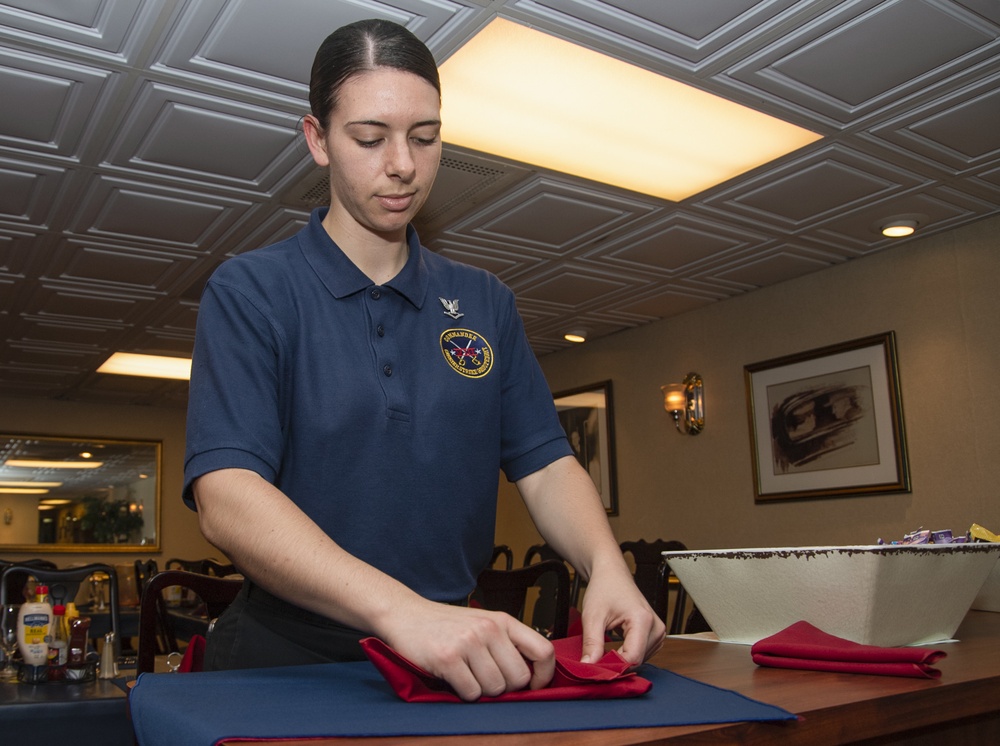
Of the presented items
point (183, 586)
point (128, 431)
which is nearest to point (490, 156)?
point (183, 586)

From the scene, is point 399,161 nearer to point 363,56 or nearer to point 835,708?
point 363,56

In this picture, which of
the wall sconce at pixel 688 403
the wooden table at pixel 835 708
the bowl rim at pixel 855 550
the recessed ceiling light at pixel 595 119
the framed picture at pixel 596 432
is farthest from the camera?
the framed picture at pixel 596 432

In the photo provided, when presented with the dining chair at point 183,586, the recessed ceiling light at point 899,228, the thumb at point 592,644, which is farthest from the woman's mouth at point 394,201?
the recessed ceiling light at point 899,228

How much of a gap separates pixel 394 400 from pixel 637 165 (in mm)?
3440

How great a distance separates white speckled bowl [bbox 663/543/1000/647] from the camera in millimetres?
1022

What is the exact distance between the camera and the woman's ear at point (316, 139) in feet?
3.56

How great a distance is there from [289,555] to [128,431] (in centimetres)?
905

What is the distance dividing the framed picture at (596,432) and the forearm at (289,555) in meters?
6.26

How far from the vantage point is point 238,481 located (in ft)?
2.83

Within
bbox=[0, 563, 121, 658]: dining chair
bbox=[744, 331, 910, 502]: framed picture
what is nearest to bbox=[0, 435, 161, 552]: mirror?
bbox=[0, 563, 121, 658]: dining chair

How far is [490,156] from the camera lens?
12.9ft

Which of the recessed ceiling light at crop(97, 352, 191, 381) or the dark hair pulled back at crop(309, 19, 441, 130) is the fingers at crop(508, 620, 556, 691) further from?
the recessed ceiling light at crop(97, 352, 191, 381)

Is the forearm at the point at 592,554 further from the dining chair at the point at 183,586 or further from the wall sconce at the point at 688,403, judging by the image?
the wall sconce at the point at 688,403

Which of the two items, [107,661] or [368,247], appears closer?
[368,247]
